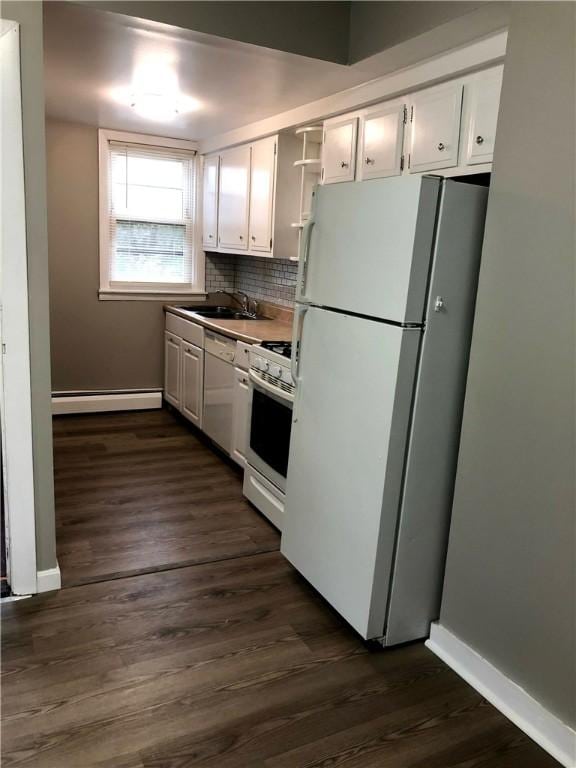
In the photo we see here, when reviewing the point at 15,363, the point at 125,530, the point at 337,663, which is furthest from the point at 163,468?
the point at 337,663

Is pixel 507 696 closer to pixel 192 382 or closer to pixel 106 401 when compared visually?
pixel 192 382

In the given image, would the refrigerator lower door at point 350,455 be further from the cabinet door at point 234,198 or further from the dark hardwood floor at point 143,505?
the cabinet door at point 234,198

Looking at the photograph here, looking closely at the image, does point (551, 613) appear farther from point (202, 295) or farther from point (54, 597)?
point (202, 295)

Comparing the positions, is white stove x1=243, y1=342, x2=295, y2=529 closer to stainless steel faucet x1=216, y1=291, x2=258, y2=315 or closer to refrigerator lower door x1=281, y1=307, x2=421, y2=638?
refrigerator lower door x1=281, y1=307, x2=421, y2=638

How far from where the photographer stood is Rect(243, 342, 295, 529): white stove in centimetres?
321

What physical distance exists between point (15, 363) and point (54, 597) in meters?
1.01

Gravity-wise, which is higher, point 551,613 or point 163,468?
point 551,613

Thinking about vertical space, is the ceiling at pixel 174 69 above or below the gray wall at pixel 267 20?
below

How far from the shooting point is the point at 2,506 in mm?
2600

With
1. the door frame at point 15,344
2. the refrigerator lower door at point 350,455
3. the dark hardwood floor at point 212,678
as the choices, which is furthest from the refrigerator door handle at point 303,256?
the dark hardwood floor at point 212,678

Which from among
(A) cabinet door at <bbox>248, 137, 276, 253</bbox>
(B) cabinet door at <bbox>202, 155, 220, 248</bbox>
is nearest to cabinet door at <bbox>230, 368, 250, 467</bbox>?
(A) cabinet door at <bbox>248, 137, 276, 253</bbox>

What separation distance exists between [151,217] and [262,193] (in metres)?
1.45

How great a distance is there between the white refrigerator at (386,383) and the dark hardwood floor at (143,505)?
2.54 ft

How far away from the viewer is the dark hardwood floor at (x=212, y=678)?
1905mm
